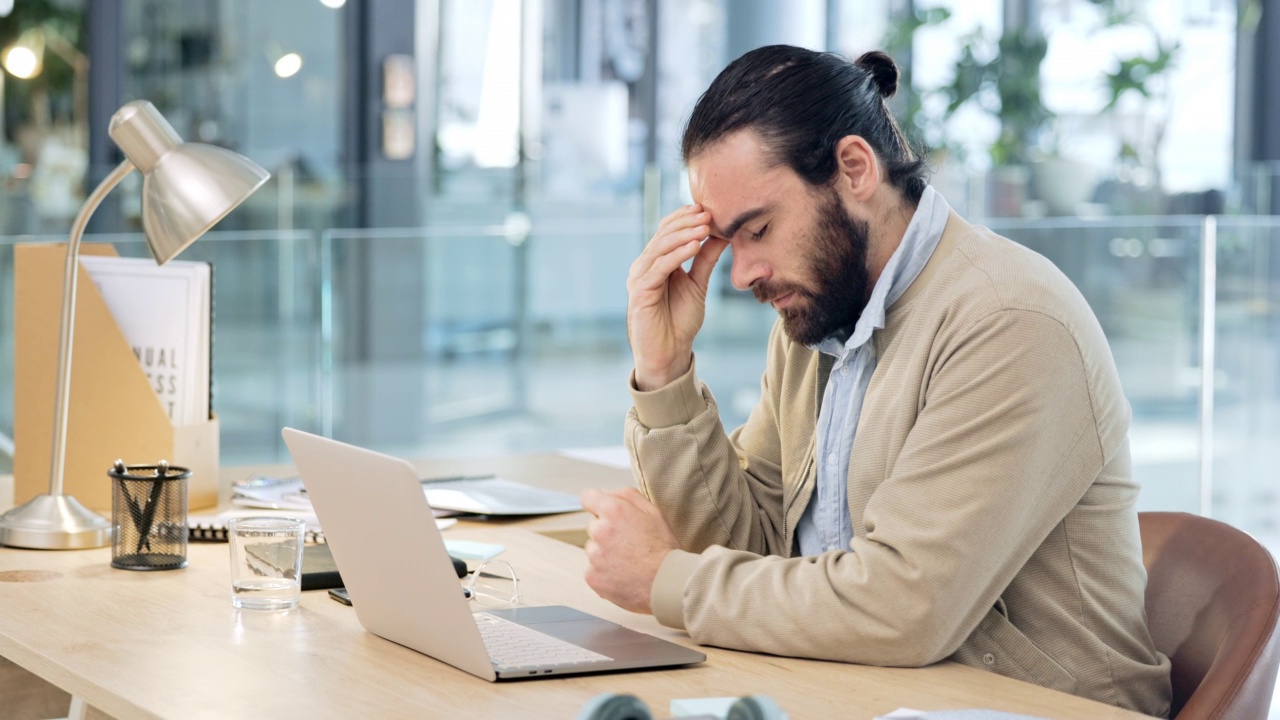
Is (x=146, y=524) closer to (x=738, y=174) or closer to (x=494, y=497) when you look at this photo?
(x=494, y=497)

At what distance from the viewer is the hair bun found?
70.6 inches

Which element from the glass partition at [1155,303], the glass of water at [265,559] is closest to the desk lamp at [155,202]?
the glass of water at [265,559]

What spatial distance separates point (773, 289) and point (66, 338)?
0.95 metres

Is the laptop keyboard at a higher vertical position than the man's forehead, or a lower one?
lower

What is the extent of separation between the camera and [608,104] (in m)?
6.69

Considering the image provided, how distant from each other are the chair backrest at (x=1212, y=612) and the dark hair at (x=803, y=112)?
0.51 metres

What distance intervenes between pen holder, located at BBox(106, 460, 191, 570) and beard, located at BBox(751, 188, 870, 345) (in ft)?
2.53

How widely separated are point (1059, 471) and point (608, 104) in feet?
17.7

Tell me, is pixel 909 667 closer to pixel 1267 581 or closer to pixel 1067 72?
pixel 1267 581

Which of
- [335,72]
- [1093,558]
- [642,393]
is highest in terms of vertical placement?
[335,72]

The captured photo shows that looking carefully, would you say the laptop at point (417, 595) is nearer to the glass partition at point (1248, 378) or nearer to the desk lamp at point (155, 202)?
the desk lamp at point (155, 202)

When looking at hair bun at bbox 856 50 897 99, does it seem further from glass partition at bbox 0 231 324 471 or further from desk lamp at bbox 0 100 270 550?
glass partition at bbox 0 231 324 471

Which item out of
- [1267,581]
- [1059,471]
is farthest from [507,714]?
[1267,581]

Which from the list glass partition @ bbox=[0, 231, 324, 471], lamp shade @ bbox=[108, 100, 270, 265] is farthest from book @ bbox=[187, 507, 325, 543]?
glass partition @ bbox=[0, 231, 324, 471]
